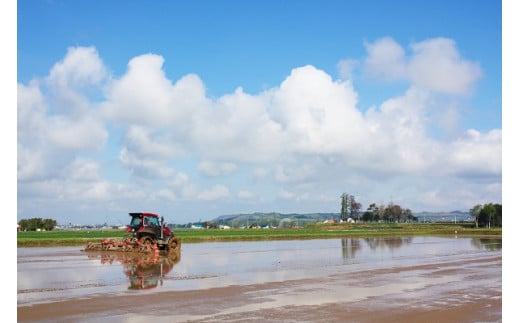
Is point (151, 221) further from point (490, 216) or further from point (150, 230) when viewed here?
point (490, 216)

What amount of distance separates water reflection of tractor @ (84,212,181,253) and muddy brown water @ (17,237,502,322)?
405 centimetres

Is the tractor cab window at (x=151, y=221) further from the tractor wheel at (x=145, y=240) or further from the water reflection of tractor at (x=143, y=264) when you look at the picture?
the water reflection of tractor at (x=143, y=264)

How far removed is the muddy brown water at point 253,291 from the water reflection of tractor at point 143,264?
44mm

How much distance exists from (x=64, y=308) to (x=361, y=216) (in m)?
149

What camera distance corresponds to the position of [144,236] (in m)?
30.2

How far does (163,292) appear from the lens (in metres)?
15.5

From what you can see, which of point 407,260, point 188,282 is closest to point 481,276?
point 407,260

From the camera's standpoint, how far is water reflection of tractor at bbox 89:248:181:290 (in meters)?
17.9

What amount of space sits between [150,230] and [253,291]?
1567 centimetres

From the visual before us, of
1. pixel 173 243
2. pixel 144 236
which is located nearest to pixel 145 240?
pixel 144 236
